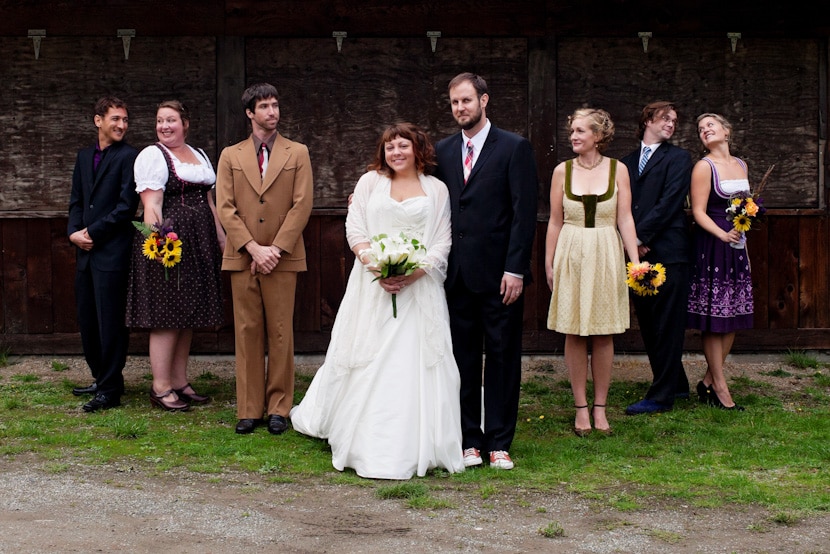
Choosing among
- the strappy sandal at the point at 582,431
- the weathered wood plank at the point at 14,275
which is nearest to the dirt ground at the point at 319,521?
the strappy sandal at the point at 582,431

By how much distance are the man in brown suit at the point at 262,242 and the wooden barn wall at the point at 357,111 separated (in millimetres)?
2259

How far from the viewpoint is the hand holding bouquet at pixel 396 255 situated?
19.8ft

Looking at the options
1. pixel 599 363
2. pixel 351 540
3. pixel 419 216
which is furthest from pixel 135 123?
pixel 351 540

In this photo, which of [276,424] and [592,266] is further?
[276,424]

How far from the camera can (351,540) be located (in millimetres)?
4938

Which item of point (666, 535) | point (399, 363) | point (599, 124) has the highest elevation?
point (599, 124)

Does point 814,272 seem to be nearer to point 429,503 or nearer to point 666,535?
point 666,535

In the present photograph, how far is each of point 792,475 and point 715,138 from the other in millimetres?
2658

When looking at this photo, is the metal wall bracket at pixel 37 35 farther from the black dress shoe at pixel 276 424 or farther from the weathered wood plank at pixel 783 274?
the weathered wood plank at pixel 783 274

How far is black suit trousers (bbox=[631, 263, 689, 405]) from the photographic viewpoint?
7680mm

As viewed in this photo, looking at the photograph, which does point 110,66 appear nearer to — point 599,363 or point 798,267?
point 599,363

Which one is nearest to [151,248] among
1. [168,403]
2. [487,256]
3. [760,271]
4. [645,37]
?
[168,403]

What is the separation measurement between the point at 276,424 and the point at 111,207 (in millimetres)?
2015

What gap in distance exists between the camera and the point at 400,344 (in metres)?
6.21
